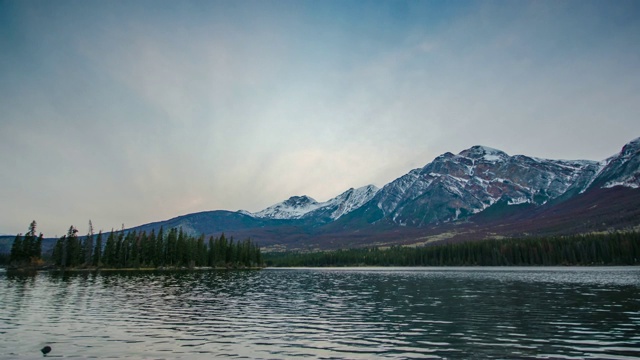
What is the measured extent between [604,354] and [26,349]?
116 ft

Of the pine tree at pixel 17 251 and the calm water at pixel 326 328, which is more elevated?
the pine tree at pixel 17 251

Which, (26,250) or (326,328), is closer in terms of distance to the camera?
(326,328)

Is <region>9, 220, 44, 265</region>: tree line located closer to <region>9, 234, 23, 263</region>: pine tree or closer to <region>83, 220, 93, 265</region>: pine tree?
<region>9, 234, 23, 263</region>: pine tree

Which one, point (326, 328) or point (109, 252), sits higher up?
point (109, 252)

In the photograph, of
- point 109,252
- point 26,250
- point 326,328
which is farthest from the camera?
point 109,252

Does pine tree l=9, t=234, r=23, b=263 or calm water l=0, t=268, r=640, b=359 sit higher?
pine tree l=9, t=234, r=23, b=263

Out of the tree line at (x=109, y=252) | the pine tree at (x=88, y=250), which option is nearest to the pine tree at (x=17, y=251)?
the tree line at (x=109, y=252)

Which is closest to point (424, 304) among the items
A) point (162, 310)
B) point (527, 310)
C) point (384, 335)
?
point (527, 310)

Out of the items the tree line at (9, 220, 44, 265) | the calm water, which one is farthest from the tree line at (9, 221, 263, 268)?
the calm water

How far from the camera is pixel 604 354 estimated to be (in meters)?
23.0

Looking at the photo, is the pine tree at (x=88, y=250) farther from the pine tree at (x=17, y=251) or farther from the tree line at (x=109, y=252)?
the pine tree at (x=17, y=251)

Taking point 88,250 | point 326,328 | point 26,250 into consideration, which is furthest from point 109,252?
point 326,328

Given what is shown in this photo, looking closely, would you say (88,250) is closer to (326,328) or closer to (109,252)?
(109,252)

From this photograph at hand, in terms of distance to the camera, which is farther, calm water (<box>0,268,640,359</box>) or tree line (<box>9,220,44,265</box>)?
tree line (<box>9,220,44,265</box>)
